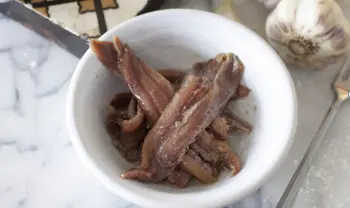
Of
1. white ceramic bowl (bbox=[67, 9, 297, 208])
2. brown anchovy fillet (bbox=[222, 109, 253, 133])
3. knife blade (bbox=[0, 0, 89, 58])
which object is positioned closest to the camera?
white ceramic bowl (bbox=[67, 9, 297, 208])

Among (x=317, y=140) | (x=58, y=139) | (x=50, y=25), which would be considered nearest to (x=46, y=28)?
(x=50, y=25)

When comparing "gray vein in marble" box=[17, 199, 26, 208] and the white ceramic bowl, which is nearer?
the white ceramic bowl

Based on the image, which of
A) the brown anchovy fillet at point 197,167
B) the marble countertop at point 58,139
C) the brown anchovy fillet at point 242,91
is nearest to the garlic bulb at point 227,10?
the marble countertop at point 58,139

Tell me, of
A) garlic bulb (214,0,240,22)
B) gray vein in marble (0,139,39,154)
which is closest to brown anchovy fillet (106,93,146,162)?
gray vein in marble (0,139,39,154)

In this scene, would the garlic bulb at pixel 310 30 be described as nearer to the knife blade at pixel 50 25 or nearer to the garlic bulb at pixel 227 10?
the garlic bulb at pixel 227 10

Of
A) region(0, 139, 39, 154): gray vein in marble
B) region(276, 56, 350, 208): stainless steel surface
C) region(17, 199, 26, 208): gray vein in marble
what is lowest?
region(17, 199, 26, 208): gray vein in marble

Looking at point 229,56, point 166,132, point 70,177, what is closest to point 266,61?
point 229,56

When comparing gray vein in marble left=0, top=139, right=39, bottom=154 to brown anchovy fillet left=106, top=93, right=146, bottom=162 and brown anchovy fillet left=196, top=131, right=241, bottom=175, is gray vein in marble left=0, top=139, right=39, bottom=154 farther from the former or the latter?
brown anchovy fillet left=196, top=131, right=241, bottom=175
